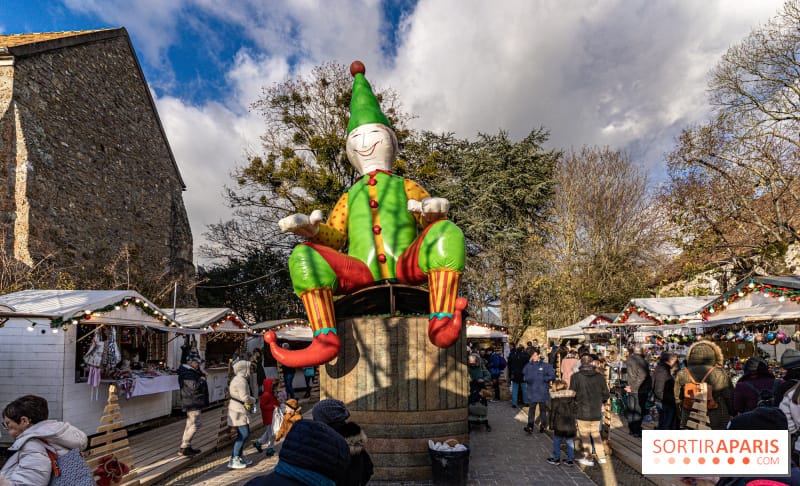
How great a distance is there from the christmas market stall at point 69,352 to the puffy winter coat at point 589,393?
7.78m

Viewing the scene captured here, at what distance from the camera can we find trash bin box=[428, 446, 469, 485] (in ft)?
19.8

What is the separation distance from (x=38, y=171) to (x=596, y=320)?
1799cm

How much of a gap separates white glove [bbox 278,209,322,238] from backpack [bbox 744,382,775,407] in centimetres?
614

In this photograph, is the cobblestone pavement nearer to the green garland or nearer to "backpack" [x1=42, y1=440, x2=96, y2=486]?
the green garland

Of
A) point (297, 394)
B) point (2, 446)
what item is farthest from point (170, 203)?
point (2, 446)

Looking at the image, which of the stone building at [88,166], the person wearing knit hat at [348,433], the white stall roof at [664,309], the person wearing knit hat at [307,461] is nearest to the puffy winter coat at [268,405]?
the person wearing knit hat at [348,433]

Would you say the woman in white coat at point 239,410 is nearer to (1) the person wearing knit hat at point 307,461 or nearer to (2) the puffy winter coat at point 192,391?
(2) the puffy winter coat at point 192,391

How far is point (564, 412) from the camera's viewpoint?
23.8 ft

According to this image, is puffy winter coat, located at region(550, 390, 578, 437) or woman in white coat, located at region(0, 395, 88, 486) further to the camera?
puffy winter coat, located at region(550, 390, 578, 437)

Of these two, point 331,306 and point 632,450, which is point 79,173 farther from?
point 632,450

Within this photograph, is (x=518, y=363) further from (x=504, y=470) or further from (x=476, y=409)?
(x=504, y=470)

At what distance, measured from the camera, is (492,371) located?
50.6ft

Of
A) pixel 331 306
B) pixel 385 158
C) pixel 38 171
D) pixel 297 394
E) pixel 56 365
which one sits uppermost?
pixel 38 171

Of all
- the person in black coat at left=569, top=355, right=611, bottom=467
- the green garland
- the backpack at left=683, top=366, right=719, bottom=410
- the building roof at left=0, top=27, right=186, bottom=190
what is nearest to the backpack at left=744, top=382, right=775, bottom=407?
the backpack at left=683, top=366, right=719, bottom=410
